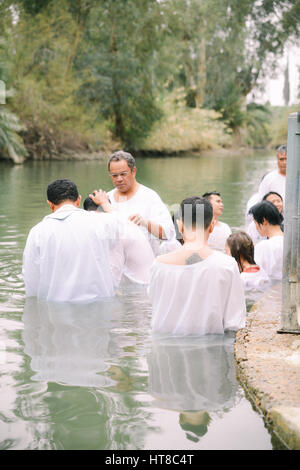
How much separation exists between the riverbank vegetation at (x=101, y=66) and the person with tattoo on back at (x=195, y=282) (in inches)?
928

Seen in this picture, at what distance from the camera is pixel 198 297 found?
490cm

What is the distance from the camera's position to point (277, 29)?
7.76 meters

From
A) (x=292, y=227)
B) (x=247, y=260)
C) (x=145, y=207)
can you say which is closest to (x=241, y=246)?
(x=247, y=260)

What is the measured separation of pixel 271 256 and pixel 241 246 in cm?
56

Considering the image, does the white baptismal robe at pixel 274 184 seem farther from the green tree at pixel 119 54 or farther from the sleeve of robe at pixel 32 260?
the green tree at pixel 119 54

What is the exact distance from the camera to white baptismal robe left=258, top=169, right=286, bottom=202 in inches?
344

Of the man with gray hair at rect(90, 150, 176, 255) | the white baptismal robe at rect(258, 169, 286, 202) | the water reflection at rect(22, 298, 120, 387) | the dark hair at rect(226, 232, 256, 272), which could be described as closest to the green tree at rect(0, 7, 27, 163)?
the white baptismal robe at rect(258, 169, 286, 202)

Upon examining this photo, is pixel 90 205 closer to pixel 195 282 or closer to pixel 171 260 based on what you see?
pixel 171 260

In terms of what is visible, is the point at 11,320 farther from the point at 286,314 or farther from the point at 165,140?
the point at 165,140

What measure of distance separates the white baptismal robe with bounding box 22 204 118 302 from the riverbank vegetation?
72.3 feet

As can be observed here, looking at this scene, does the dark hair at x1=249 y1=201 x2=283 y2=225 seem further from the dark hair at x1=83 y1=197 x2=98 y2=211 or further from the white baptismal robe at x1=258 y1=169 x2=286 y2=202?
the dark hair at x1=83 y1=197 x2=98 y2=211

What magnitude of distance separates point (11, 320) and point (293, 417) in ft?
10.9

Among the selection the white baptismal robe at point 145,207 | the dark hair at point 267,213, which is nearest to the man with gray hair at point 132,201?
the white baptismal robe at point 145,207

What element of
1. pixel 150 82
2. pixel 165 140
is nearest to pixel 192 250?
pixel 150 82
